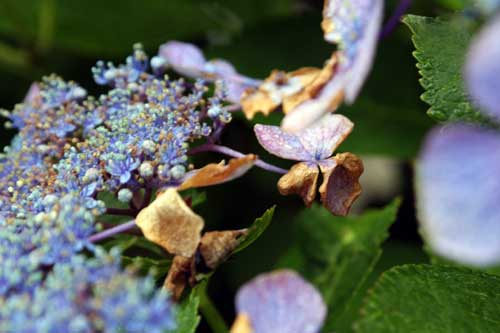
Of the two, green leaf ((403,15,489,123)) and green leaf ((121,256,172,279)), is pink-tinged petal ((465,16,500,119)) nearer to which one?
green leaf ((403,15,489,123))

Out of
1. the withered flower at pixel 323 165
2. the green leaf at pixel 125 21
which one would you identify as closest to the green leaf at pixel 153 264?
the withered flower at pixel 323 165

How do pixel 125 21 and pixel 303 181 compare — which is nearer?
pixel 303 181

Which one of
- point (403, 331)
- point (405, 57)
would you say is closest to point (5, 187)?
point (403, 331)

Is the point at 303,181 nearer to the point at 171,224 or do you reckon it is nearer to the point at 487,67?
the point at 171,224

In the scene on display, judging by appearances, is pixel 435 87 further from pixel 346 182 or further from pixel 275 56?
pixel 275 56

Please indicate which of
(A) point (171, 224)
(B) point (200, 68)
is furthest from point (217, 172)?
(B) point (200, 68)

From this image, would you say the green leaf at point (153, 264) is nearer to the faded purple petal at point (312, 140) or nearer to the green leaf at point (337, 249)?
the faded purple petal at point (312, 140)

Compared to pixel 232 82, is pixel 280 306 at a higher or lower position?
lower

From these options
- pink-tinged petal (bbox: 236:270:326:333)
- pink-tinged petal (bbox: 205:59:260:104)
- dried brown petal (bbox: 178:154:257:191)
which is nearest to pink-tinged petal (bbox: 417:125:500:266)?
pink-tinged petal (bbox: 236:270:326:333)
